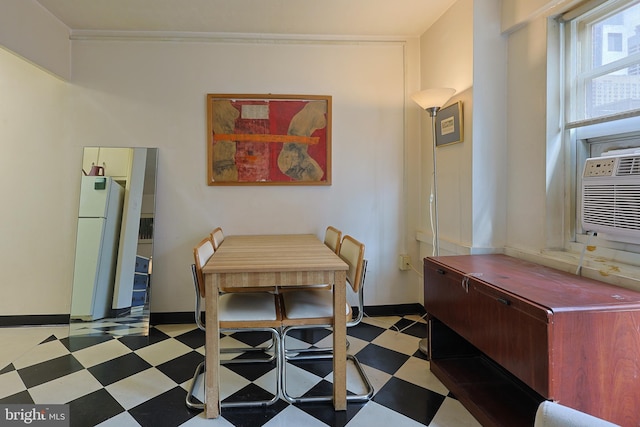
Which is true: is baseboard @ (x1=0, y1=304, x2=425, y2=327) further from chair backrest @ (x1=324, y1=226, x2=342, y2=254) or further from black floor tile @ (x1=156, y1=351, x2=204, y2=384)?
chair backrest @ (x1=324, y1=226, x2=342, y2=254)

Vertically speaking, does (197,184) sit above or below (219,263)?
above

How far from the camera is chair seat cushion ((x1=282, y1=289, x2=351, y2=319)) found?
1.79 meters

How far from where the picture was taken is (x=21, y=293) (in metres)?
2.77

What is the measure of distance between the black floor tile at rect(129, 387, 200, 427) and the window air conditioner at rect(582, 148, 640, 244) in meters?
2.18

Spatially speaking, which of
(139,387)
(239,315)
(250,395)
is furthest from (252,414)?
(139,387)

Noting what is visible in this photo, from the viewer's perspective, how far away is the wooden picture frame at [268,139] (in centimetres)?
279

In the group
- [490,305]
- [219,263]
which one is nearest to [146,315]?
[219,263]

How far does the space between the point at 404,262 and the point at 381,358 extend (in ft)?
3.18

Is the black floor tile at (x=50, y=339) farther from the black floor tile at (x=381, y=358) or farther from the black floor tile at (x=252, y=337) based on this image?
the black floor tile at (x=381, y=358)

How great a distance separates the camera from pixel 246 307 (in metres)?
1.84

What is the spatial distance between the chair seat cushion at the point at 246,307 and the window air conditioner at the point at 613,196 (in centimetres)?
165

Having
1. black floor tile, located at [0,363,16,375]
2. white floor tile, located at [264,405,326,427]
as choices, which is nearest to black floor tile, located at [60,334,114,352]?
black floor tile, located at [0,363,16,375]

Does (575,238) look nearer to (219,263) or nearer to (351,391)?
(351,391)

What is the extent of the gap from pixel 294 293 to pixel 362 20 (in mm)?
2124
